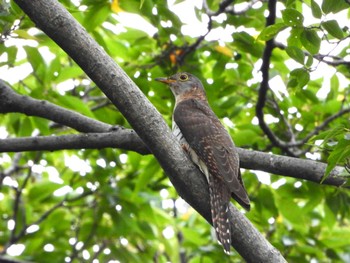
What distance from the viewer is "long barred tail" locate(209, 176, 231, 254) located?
396 cm

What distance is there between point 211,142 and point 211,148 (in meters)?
0.09

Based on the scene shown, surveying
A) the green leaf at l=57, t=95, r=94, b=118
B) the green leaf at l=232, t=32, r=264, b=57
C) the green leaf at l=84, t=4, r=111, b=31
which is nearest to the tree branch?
the green leaf at l=57, t=95, r=94, b=118

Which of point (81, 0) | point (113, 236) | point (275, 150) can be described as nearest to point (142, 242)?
point (113, 236)

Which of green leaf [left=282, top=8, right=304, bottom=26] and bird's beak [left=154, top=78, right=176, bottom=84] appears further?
bird's beak [left=154, top=78, right=176, bottom=84]

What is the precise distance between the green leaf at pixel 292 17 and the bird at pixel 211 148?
1111 mm

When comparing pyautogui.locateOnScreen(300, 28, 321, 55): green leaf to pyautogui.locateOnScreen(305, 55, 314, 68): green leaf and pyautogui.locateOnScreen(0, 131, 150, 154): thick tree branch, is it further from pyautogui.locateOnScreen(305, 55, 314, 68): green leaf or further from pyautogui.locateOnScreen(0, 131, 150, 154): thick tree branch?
pyautogui.locateOnScreen(0, 131, 150, 154): thick tree branch

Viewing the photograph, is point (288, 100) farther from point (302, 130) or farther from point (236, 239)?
point (236, 239)

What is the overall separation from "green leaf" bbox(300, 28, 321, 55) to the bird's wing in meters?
1.07

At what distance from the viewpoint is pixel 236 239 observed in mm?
3916

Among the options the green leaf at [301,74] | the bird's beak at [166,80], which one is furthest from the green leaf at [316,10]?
the bird's beak at [166,80]

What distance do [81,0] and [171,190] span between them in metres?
3.49

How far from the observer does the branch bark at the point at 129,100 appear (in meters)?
3.84

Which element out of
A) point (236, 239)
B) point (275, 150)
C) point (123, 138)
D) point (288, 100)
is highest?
point (288, 100)

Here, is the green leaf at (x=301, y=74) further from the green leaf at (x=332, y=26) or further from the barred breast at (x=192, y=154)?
the barred breast at (x=192, y=154)
